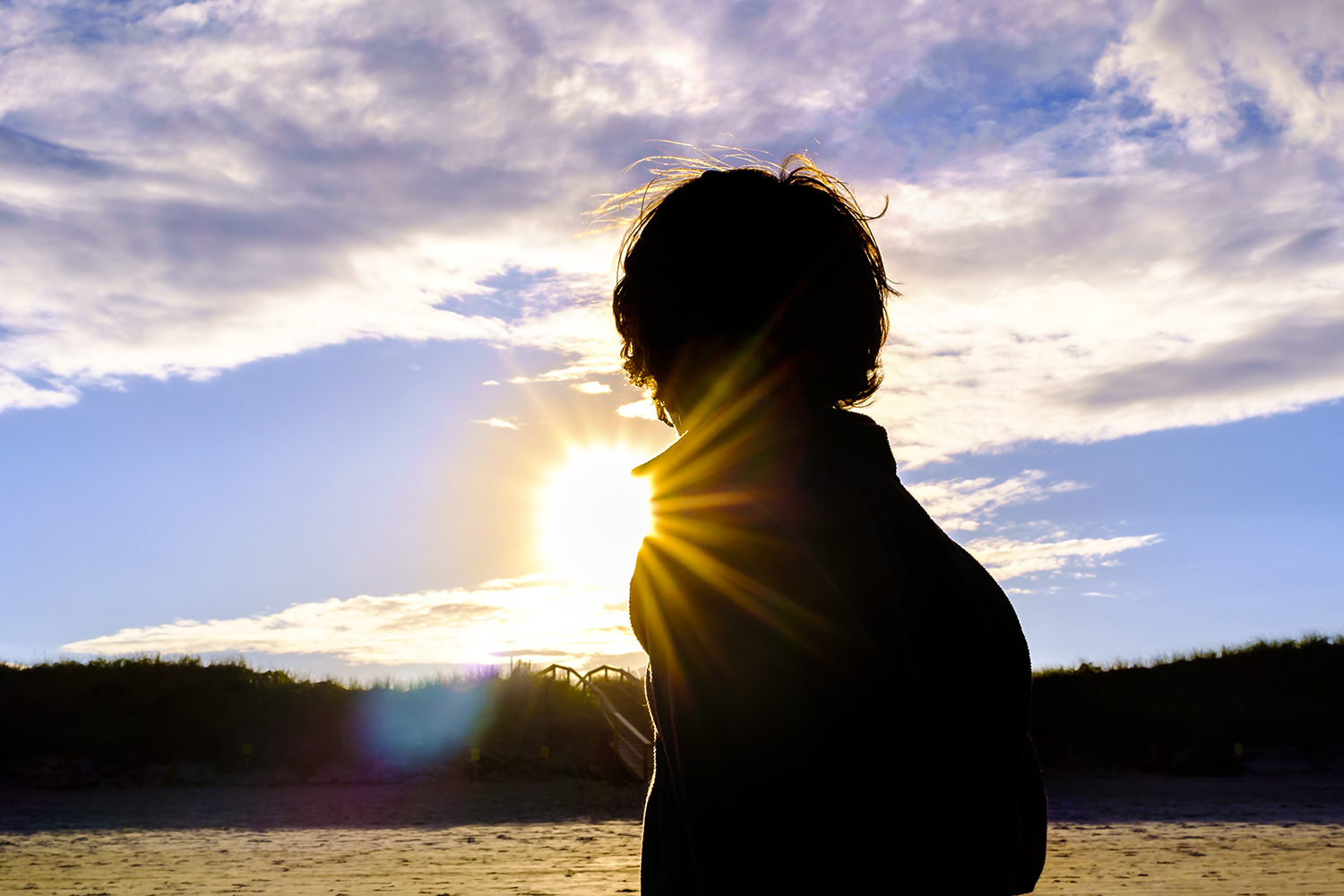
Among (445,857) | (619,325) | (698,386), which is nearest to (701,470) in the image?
(698,386)

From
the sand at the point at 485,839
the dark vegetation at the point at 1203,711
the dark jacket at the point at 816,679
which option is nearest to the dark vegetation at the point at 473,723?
the dark vegetation at the point at 1203,711

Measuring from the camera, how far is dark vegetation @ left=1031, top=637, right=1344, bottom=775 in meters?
22.2

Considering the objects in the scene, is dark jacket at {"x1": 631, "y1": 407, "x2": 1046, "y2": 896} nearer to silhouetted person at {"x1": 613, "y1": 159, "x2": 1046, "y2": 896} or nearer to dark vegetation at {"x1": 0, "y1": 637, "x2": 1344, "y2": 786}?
silhouetted person at {"x1": 613, "y1": 159, "x2": 1046, "y2": 896}

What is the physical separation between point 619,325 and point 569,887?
29.1 feet

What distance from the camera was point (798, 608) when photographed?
0.85 m

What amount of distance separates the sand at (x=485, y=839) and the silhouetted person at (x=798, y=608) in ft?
27.6

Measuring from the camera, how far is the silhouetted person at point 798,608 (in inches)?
32.4

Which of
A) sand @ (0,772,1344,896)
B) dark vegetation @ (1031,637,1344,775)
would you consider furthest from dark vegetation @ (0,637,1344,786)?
sand @ (0,772,1344,896)

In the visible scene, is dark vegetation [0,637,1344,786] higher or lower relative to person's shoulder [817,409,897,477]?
lower

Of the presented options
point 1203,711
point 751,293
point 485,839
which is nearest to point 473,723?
point 485,839

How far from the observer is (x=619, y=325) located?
1.36 meters

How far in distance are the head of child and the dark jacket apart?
0.10 meters

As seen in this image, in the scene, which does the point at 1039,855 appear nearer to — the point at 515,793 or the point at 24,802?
the point at 515,793

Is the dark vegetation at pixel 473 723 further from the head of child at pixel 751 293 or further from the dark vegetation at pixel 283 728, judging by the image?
the head of child at pixel 751 293
